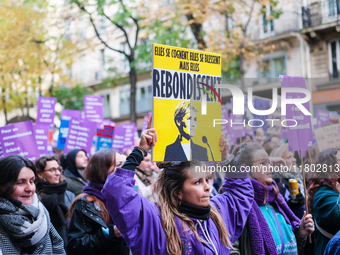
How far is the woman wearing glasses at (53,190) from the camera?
4.22 meters

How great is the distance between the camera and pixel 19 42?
49.9ft

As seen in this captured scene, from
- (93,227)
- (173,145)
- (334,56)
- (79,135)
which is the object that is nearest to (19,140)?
(79,135)

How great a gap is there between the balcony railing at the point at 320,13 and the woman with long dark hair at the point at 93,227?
16.2 m

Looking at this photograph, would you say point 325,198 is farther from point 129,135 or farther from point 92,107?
point 92,107

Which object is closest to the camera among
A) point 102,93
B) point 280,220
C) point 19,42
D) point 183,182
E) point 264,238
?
point 183,182

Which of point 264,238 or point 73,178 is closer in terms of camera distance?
point 264,238

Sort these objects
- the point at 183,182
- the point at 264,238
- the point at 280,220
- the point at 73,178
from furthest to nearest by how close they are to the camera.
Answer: the point at 73,178
the point at 280,220
the point at 264,238
the point at 183,182

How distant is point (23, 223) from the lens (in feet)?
8.77

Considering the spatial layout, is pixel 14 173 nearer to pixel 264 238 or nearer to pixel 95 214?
pixel 95 214

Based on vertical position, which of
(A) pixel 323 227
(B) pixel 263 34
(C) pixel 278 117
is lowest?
(A) pixel 323 227

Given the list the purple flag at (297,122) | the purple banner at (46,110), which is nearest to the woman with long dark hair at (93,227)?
the purple flag at (297,122)

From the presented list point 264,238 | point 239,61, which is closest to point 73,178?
point 264,238

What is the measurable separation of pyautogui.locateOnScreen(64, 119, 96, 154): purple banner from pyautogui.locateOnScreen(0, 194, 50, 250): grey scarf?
15.8ft

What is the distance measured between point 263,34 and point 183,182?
61.0 feet
